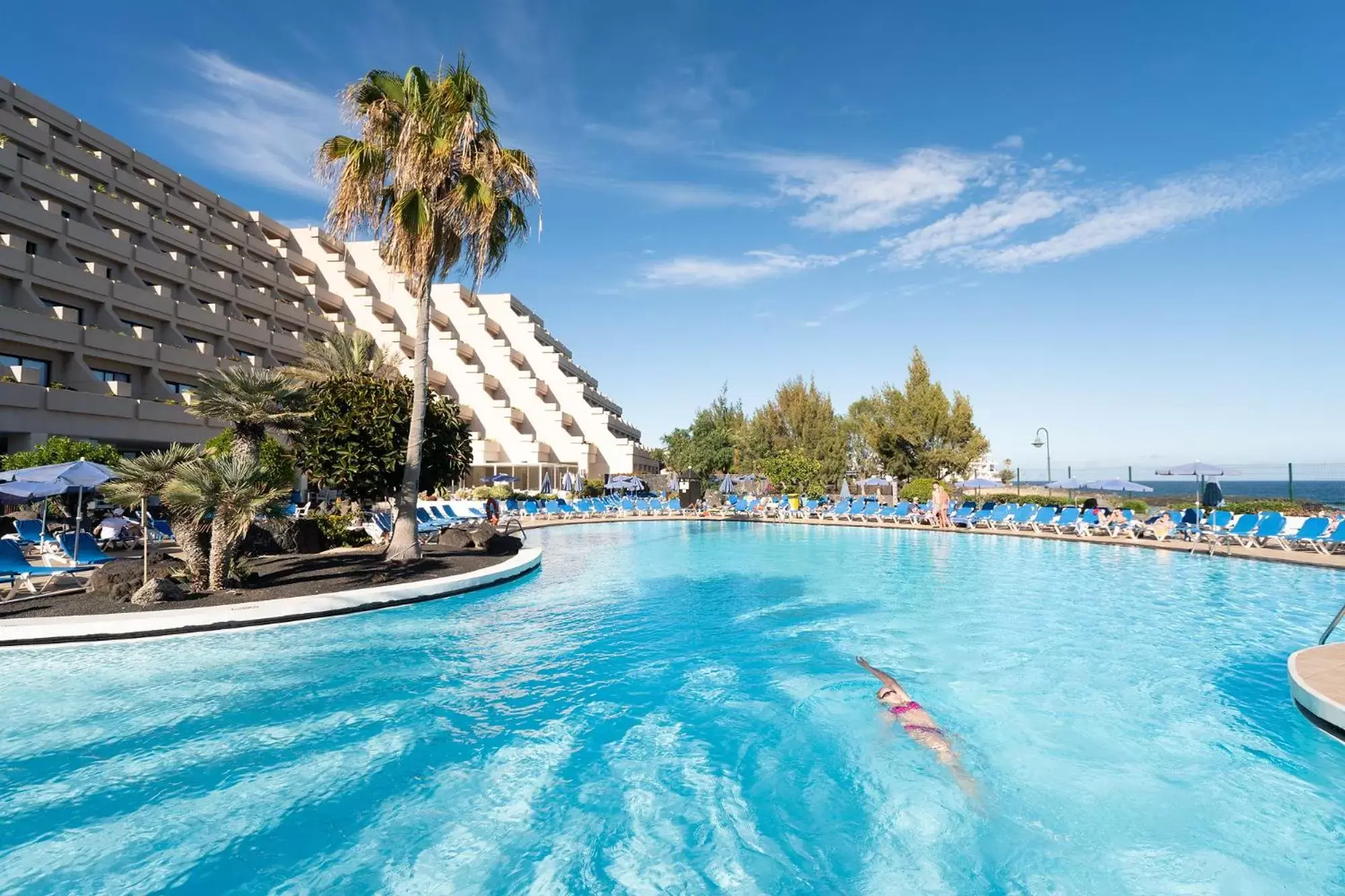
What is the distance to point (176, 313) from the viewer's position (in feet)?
111

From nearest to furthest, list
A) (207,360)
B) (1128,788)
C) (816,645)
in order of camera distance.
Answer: (1128,788), (816,645), (207,360)

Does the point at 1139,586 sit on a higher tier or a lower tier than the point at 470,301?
lower

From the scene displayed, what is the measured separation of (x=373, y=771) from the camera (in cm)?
545

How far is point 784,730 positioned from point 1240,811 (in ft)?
11.3

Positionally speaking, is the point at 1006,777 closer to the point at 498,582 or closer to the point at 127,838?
the point at 127,838

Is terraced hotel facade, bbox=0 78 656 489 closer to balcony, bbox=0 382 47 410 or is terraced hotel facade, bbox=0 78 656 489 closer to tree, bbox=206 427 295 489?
balcony, bbox=0 382 47 410

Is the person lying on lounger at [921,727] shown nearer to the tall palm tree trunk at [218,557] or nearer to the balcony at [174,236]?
the tall palm tree trunk at [218,557]

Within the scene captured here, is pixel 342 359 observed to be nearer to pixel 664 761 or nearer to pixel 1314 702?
pixel 664 761

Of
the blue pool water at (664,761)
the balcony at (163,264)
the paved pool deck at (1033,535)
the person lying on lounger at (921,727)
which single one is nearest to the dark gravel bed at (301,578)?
the blue pool water at (664,761)

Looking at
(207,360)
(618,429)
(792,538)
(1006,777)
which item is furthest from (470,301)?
(1006,777)

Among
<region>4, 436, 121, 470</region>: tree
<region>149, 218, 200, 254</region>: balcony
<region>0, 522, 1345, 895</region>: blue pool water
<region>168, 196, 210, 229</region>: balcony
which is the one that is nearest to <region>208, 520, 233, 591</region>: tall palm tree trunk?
<region>0, 522, 1345, 895</region>: blue pool water

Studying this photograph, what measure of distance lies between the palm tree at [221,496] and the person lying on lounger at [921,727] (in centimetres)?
887

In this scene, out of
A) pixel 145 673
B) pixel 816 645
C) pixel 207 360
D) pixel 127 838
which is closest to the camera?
pixel 127 838

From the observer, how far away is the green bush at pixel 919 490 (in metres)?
32.2
